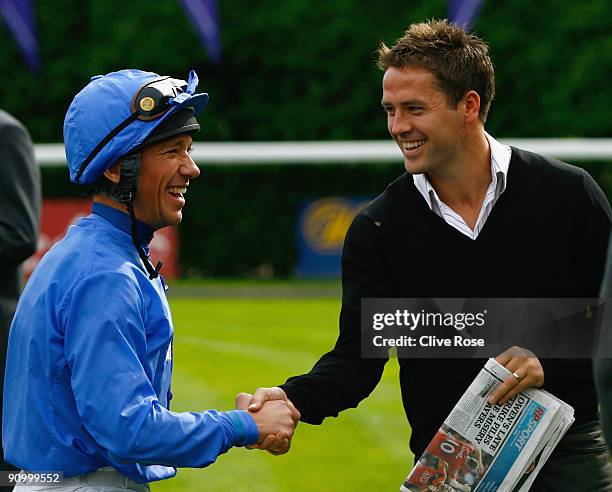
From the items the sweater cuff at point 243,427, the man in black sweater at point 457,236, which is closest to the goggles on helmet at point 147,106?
the sweater cuff at point 243,427

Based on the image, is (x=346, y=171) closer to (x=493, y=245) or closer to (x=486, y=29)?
(x=486, y=29)

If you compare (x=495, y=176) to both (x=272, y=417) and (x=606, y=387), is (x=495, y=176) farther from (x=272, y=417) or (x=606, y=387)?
(x=606, y=387)

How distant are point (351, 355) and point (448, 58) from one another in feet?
3.43

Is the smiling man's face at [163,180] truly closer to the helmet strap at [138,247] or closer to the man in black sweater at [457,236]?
the helmet strap at [138,247]

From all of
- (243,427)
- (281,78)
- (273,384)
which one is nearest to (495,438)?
(243,427)

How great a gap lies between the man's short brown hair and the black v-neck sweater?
0.88 ft

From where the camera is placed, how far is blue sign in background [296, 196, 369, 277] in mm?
23391

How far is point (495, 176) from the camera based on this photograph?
13.5 ft

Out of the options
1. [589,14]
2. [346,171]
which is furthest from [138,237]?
[589,14]

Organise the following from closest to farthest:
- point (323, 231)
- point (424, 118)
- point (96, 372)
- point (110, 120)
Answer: point (96, 372) → point (110, 120) → point (424, 118) → point (323, 231)

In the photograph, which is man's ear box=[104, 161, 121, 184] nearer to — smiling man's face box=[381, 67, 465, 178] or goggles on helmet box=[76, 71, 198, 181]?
goggles on helmet box=[76, 71, 198, 181]

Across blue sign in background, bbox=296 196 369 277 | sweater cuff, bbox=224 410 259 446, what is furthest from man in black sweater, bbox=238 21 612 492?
blue sign in background, bbox=296 196 369 277

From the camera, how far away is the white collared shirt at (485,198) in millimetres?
4074

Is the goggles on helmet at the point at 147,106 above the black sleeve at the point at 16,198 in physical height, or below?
above
